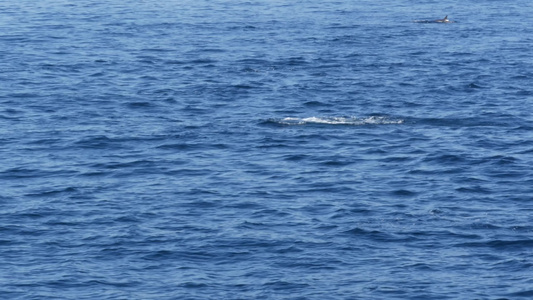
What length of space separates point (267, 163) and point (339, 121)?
10.5 m

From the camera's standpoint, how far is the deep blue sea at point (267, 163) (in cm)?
4797

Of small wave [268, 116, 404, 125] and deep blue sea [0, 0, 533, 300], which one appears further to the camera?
small wave [268, 116, 404, 125]

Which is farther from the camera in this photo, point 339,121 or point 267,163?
point 339,121

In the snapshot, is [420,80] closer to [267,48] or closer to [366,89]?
[366,89]

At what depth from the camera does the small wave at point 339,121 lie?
72562 millimetres

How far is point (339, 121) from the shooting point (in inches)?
2869

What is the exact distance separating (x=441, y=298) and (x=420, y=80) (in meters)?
42.4

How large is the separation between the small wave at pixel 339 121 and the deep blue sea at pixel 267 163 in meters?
0.21

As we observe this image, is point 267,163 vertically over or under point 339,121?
over

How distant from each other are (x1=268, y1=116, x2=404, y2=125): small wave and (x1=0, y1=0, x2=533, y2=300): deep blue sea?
21 cm

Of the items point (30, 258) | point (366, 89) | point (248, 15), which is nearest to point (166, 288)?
point (30, 258)

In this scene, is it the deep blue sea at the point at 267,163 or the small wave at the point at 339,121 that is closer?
the deep blue sea at the point at 267,163

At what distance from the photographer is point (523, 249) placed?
4994cm

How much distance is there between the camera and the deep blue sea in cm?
4797
